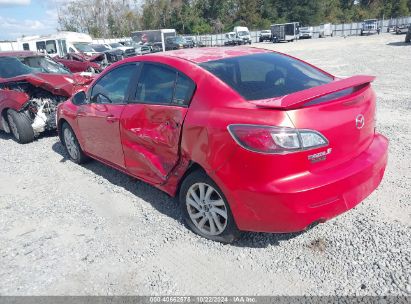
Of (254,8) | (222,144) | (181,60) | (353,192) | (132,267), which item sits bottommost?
(132,267)

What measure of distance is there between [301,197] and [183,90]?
1422 mm

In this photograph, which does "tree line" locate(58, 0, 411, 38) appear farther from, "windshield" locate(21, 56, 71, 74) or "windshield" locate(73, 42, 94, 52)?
"windshield" locate(21, 56, 71, 74)

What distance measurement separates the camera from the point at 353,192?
2.74m

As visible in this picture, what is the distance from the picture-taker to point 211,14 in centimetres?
7456

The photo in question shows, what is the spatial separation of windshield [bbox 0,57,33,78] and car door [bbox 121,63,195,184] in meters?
4.99

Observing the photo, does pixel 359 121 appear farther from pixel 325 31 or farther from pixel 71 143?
pixel 325 31

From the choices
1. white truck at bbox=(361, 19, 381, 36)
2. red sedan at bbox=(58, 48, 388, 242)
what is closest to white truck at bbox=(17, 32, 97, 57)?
red sedan at bbox=(58, 48, 388, 242)

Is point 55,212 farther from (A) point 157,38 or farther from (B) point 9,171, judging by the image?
(A) point 157,38

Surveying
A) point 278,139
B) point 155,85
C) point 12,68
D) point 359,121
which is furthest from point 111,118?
point 12,68

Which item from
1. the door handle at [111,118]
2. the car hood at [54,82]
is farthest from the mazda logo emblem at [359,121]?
the car hood at [54,82]

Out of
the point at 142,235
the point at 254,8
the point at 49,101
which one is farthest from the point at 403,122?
the point at 254,8

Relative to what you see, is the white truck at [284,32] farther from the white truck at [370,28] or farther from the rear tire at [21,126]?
the rear tire at [21,126]

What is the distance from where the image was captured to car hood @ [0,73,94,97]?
644 centimetres

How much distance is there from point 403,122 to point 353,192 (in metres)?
4.22
